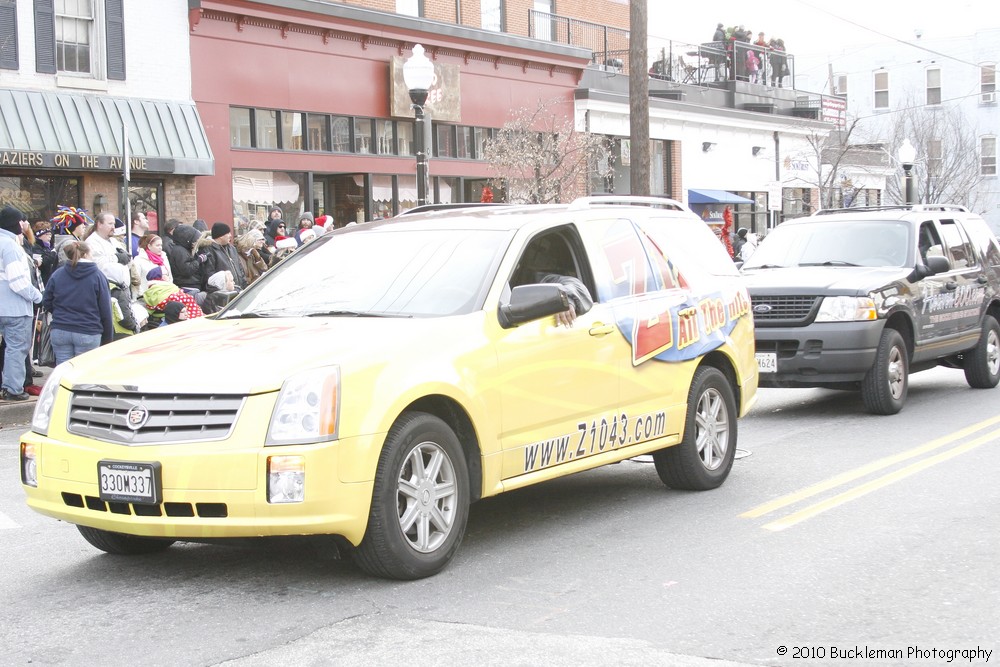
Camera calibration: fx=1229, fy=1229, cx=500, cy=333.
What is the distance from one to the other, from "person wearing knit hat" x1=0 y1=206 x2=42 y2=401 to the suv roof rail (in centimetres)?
648

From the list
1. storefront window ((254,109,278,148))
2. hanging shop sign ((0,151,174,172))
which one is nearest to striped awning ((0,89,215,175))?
hanging shop sign ((0,151,174,172))

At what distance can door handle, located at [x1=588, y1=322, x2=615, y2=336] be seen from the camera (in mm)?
6870

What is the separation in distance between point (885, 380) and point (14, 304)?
830 centimetres

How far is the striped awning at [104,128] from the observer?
1908 cm

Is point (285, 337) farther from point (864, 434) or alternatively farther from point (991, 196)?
point (991, 196)

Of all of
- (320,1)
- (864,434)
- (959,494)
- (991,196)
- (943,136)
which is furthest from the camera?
(991,196)

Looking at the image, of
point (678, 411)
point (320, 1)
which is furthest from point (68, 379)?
point (320, 1)

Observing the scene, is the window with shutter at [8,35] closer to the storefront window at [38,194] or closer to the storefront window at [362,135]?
the storefront window at [38,194]

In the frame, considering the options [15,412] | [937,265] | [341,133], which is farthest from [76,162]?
[937,265]

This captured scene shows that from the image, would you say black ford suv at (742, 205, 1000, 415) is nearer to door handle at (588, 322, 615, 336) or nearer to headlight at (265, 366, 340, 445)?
door handle at (588, 322, 615, 336)

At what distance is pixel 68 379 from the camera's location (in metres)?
5.83

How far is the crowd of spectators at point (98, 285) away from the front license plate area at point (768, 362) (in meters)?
4.73

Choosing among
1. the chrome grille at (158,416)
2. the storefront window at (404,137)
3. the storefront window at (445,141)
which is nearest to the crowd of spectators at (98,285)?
the chrome grille at (158,416)

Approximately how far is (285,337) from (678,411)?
9.16 ft
